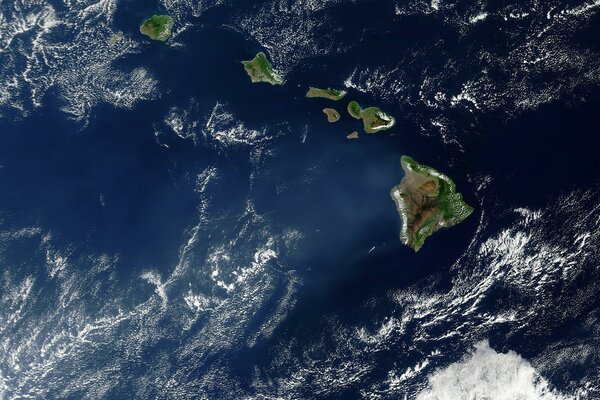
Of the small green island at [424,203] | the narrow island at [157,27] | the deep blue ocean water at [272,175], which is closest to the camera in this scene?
the small green island at [424,203]

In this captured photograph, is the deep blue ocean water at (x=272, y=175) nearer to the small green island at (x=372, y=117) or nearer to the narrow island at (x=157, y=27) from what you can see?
the small green island at (x=372, y=117)

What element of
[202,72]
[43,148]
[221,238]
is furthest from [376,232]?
[43,148]

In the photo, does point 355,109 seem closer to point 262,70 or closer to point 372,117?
point 372,117

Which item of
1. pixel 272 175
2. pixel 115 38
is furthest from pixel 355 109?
pixel 115 38

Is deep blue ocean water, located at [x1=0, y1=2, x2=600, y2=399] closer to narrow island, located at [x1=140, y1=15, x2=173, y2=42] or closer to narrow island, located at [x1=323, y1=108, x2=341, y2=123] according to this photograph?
narrow island, located at [x1=323, y1=108, x2=341, y2=123]

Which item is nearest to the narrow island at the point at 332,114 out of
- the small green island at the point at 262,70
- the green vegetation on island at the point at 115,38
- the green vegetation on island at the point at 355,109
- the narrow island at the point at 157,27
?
the green vegetation on island at the point at 355,109

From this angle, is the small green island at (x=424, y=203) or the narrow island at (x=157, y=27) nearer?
the small green island at (x=424, y=203)
